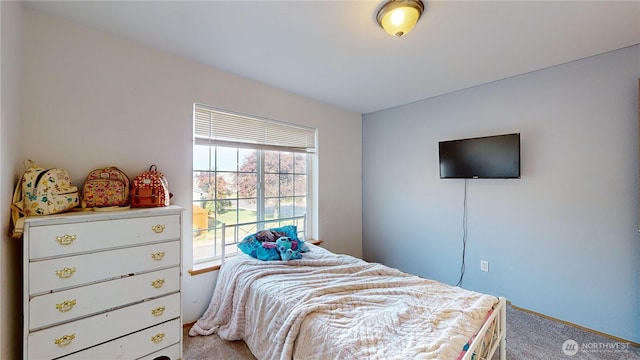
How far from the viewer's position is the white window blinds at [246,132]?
2.28 metres

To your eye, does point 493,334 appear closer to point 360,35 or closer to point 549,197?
point 549,197

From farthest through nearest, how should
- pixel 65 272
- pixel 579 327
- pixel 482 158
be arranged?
pixel 482 158 → pixel 579 327 → pixel 65 272

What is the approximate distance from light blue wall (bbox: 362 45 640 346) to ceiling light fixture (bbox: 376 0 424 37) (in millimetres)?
1735

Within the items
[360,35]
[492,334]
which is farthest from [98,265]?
[492,334]

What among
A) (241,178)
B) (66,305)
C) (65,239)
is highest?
(241,178)

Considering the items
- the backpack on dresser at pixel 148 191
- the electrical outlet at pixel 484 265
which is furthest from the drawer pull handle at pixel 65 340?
the electrical outlet at pixel 484 265

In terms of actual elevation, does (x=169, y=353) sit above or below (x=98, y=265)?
below

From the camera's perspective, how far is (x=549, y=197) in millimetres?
2303

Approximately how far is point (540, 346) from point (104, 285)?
10.3 feet

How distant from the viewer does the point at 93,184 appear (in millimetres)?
1566

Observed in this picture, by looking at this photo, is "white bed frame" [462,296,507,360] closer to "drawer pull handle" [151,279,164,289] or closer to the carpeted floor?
the carpeted floor

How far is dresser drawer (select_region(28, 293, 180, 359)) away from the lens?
1.24 metres

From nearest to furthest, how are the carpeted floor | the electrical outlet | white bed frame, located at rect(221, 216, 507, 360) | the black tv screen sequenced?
white bed frame, located at rect(221, 216, 507, 360)
the carpeted floor
the black tv screen
the electrical outlet

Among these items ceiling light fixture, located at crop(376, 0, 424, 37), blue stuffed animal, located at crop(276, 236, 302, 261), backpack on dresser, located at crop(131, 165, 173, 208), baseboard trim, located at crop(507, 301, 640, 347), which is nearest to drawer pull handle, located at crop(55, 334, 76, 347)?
backpack on dresser, located at crop(131, 165, 173, 208)
